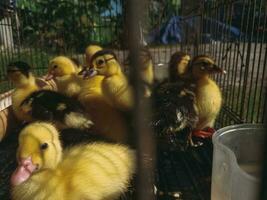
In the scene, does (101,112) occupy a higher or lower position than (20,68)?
lower

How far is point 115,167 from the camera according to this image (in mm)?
1121

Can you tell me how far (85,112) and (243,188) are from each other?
0.86 meters

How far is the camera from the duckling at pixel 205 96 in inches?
67.9

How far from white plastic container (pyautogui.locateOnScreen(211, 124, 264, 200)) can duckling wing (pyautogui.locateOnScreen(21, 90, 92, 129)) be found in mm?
635

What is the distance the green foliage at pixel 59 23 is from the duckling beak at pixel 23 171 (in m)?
2.19

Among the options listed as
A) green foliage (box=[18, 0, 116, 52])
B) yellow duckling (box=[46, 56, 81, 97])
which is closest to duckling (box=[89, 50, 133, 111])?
yellow duckling (box=[46, 56, 81, 97])

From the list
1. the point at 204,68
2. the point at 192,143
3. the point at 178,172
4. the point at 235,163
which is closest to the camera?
the point at 235,163

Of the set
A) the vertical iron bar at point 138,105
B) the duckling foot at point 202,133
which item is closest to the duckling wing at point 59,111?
the duckling foot at point 202,133

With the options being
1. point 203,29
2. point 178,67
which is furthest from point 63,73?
point 203,29

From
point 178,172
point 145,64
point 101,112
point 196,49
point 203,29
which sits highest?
point 145,64

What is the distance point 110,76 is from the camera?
5.97 feet

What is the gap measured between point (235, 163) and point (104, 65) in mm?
1021

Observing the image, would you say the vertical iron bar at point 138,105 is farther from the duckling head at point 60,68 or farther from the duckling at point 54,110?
the duckling head at point 60,68

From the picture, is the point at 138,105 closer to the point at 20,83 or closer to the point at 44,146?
the point at 44,146
